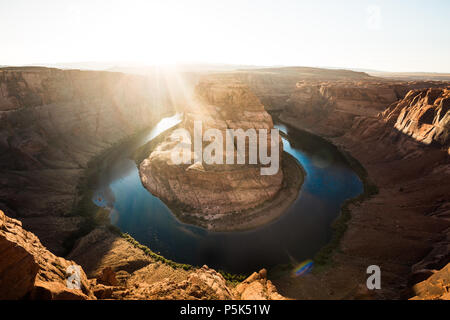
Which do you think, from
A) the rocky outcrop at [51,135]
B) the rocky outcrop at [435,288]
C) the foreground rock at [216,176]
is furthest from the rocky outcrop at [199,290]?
the rocky outcrop at [51,135]

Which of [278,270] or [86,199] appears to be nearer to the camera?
[278,270]

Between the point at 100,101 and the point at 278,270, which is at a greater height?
the point at 100,101

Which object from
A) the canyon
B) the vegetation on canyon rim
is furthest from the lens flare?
the vegetation on canyon rim

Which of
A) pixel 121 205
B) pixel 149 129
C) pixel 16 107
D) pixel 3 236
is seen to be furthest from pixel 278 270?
pixel 149 129

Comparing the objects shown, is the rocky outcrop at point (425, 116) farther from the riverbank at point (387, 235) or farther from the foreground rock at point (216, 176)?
the foreground rock at point (216, 176)
